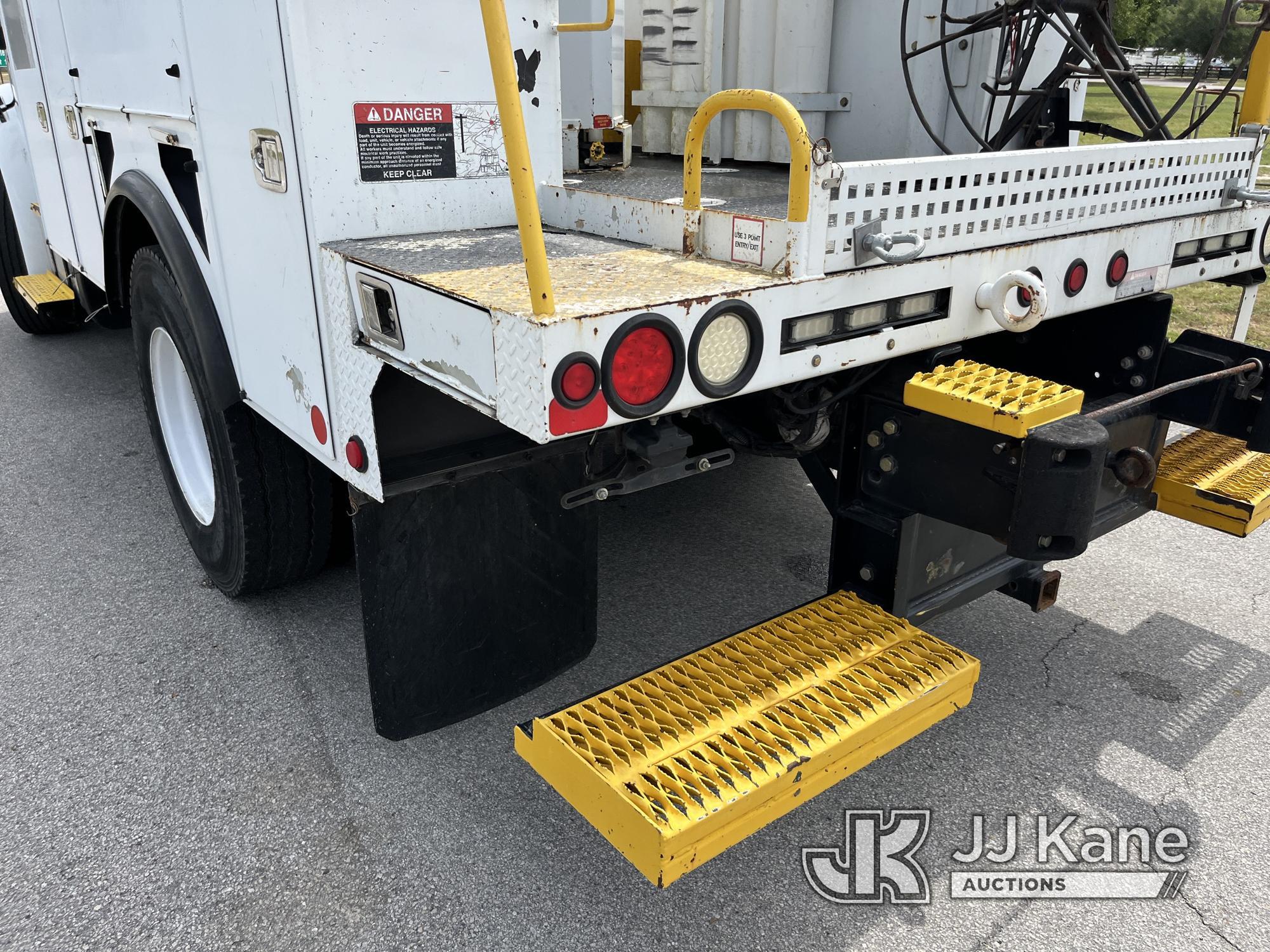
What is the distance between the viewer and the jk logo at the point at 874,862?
2234 mm

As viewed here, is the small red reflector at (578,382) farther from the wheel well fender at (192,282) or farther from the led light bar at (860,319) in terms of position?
the wheel well fender at (192,282)

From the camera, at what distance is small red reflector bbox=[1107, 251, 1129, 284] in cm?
257

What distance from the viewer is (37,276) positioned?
20.3 feet

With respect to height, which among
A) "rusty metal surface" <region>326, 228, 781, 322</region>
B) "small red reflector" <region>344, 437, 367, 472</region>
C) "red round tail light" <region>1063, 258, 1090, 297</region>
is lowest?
"small red reflector" <region>344, 437, 367, 472</region>

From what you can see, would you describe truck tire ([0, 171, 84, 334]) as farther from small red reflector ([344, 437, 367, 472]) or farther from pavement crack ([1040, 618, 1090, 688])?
pavement crack ([1040, 618, 1090, 688])

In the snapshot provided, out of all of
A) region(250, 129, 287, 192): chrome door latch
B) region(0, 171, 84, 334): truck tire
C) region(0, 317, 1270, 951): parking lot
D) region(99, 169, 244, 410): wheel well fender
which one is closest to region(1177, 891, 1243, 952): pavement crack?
region(0, 317, 1270, 951): parking lot

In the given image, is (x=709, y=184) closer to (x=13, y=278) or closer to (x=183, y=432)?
(x=183, y=432)

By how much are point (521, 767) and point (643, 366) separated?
4.54ft

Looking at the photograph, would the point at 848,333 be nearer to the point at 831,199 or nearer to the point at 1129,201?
the point at 831,199

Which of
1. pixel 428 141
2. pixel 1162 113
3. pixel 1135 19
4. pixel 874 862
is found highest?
pixel 1135 19

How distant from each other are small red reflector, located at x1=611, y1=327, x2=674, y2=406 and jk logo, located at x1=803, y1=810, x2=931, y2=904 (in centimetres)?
127

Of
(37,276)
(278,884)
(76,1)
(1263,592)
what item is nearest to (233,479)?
(278,884)

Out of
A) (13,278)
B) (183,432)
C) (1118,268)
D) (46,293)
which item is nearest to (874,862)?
(1118,268)

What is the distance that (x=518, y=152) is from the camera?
1.50m
